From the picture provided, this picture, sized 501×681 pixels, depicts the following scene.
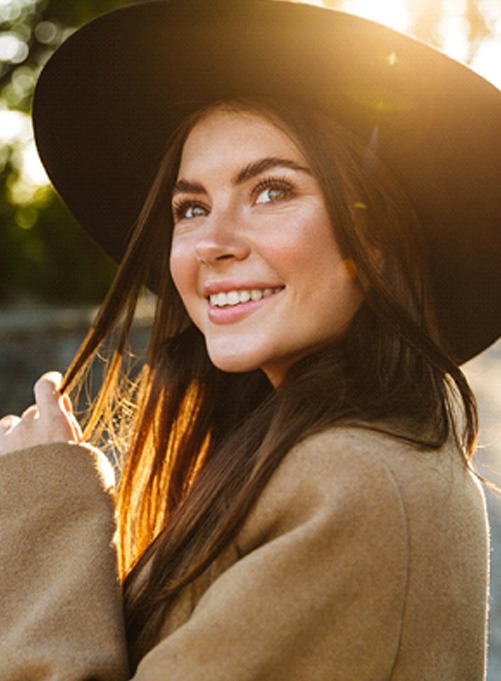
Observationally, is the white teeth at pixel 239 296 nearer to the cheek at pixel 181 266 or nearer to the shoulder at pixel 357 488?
the cheek at pixel 181 266

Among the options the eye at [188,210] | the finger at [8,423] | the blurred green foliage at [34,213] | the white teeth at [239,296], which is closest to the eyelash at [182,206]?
the eye at [188,210]

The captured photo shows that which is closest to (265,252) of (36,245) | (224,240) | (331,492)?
(224,240)

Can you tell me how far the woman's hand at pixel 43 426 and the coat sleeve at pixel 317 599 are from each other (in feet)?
2.64

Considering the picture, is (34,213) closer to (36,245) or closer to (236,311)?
(36,245)

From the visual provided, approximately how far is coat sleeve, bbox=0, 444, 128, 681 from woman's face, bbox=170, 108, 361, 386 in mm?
415

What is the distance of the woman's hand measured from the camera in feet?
7.50

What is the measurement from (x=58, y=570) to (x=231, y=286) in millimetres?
690

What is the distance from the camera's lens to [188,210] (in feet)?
7.54

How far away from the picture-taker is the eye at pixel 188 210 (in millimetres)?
2254

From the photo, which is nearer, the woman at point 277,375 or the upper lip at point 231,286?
the woman at point 277,375

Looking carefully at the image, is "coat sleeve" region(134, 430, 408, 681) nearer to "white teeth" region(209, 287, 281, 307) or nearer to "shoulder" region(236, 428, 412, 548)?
"shoulder" region(236, 428, 412, 548)

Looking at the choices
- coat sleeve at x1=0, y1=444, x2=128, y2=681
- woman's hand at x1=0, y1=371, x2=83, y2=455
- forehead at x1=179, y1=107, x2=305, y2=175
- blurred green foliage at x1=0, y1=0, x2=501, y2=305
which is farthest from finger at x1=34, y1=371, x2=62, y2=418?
blurred green foliage at x1=0, y1=0, x2=501, y2=305

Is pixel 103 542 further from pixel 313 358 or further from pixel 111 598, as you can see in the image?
pixel 313 358

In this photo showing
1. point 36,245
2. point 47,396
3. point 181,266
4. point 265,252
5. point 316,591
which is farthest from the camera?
point 36,245
